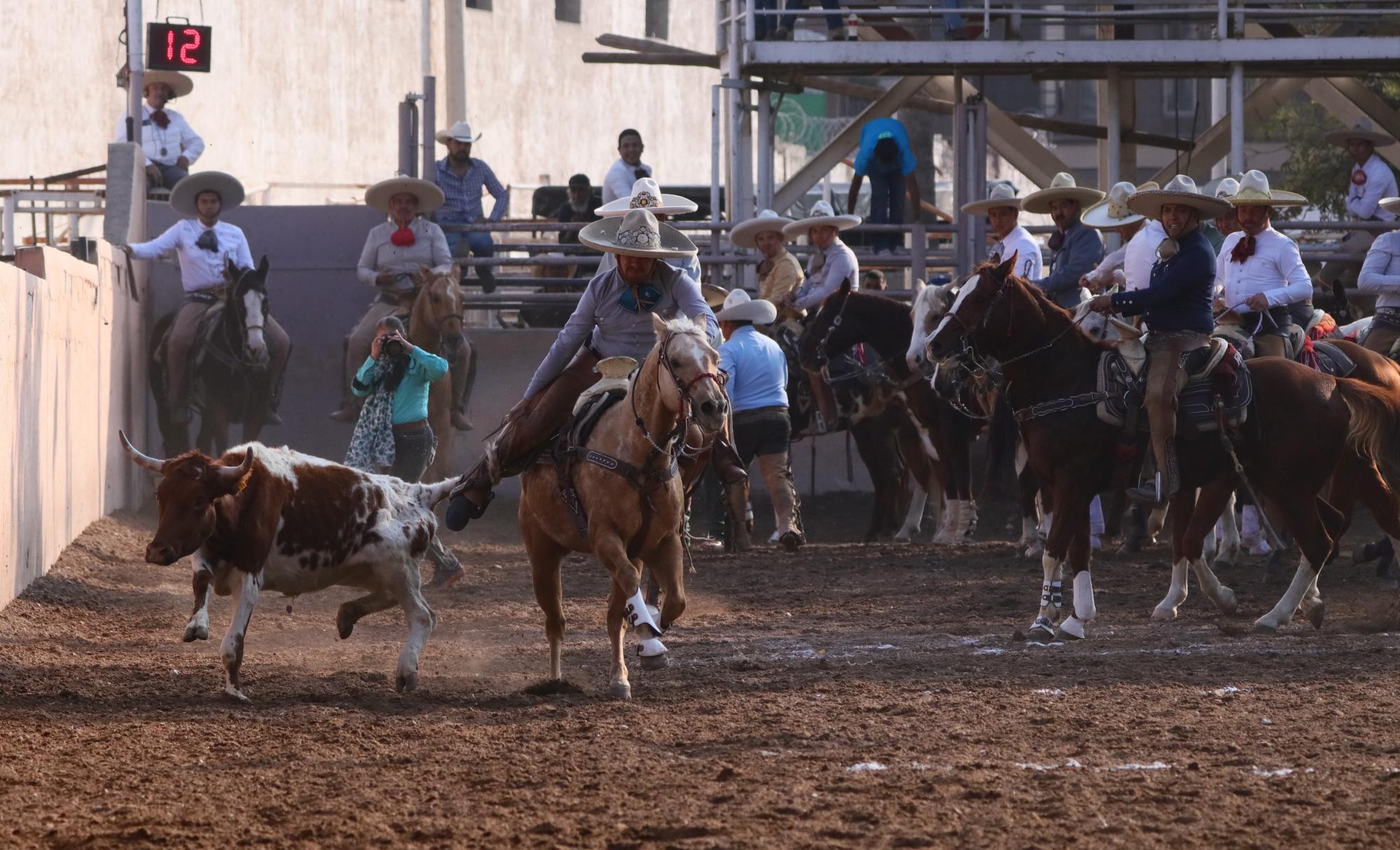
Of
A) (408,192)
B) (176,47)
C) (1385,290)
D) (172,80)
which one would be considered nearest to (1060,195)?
(1385,290)

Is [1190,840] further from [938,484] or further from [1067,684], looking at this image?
[938,484]

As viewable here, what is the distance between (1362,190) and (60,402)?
42.4ft

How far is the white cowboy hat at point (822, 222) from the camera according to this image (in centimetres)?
1689

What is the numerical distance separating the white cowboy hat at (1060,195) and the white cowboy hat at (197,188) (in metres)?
7.55

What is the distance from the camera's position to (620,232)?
30.5ft

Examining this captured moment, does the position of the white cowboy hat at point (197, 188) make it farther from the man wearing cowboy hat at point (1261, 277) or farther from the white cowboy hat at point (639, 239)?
the man wearing cowboy hat at point (1261, 277)

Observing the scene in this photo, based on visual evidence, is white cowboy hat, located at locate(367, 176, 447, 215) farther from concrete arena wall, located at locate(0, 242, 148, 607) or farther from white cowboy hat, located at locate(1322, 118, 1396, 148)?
white cowboy hat, located at locate(1322, 118, 1396, 148)

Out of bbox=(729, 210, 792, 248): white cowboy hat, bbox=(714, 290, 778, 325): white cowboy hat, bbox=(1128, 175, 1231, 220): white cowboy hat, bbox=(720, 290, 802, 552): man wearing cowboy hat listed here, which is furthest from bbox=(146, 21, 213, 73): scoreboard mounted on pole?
bbox=(1128, 175, 1231, 220): white cowboy hat

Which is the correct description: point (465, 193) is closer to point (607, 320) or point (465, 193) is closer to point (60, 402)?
point (60, 402)

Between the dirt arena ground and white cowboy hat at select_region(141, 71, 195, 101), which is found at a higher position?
white cowboy hat at select_region(141, 71, 195, 101)

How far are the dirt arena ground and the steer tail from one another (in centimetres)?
90

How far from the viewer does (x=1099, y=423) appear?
1072 cm

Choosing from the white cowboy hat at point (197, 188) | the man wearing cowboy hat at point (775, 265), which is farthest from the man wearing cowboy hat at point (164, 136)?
the man wearing cowboy hat at point (775, 265)

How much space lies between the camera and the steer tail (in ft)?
34.8
